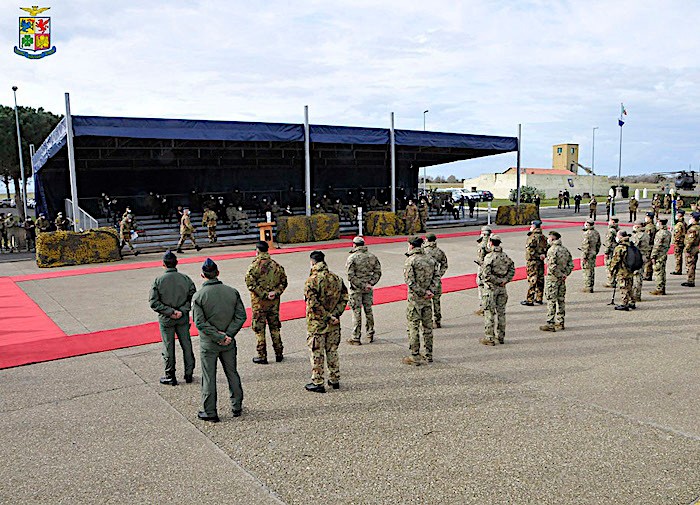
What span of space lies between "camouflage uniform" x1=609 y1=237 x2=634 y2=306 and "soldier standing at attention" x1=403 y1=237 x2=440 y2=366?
4543 millimetres

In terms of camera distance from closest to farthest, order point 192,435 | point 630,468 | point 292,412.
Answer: point 630,468
point 192,435
point 292,412

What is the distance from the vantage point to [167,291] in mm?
6746

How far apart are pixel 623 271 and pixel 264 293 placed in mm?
6733

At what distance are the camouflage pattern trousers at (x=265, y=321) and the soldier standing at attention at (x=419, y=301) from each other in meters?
1.78

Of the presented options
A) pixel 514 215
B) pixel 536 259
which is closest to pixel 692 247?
pixel 536 259

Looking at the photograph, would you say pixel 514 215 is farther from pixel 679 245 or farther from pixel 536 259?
pixel 536 259

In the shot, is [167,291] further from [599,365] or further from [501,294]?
[599,365]

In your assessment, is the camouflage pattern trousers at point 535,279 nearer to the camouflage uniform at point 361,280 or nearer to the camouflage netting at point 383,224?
the camouflage uniform at point 361,280

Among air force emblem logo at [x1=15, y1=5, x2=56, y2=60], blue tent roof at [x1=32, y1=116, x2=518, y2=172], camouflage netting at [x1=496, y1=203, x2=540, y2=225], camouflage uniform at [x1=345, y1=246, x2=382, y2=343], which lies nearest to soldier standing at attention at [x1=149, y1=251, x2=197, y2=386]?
camouflage uniform at [x1=345, y1=246, x2=382, y2=343]

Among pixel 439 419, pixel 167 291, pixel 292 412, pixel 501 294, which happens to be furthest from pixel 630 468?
pixel 167 291

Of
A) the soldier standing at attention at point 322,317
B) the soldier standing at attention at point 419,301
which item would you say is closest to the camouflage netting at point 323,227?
the soldier standing at attention at point 419,301

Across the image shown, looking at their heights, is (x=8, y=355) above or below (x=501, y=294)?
below

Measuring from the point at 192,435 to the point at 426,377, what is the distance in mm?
2982

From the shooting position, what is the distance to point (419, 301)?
741cm
